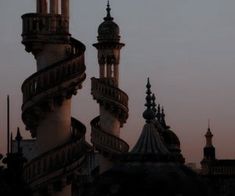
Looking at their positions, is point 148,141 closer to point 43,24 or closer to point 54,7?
point 43,24

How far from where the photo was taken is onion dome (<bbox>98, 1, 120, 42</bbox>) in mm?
44281

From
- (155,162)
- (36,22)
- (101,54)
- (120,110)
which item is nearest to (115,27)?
(101,54)

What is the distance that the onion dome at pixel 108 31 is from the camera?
1743 inches

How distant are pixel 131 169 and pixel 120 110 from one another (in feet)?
53.9

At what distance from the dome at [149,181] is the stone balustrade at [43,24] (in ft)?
20.3

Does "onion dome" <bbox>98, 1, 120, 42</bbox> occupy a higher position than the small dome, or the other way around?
"onion dome" <bbox>98, 1, 120, 42</bbox>

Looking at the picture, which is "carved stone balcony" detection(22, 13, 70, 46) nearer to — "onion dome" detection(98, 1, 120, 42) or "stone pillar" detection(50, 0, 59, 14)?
"stone pillar" detection(50, 0, 59, 14)

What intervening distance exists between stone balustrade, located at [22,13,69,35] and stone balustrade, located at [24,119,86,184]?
3799mm

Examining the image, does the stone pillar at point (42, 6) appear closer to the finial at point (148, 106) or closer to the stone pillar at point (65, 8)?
the stone pillar at point (65, 8)

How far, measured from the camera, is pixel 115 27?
147ft

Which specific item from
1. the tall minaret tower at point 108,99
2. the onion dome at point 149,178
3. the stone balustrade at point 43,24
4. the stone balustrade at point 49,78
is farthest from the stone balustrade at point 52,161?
the tall minaret tower at point 108,99

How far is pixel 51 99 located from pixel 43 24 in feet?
8.90

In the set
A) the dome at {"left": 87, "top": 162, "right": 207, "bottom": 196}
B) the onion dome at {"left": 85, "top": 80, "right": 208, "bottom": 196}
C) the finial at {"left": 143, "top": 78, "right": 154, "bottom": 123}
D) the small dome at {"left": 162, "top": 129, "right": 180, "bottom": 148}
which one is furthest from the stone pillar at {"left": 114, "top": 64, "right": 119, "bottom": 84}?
the dome at {"left": 87, "top": 162, "right": 207, "bottom": 196}

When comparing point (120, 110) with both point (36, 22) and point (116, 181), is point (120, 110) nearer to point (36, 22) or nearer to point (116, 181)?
point (36, 22)
